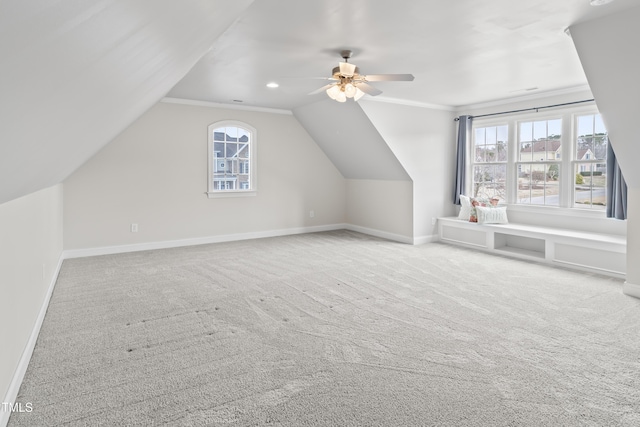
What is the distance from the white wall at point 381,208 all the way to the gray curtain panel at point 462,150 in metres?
0.92

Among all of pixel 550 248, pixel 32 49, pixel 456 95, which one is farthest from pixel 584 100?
pixel 32 49

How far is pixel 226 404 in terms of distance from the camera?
6.93ft

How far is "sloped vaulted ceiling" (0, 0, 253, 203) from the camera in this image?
75 cm

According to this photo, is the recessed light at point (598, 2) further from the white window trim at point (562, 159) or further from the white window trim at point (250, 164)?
the white window trim at point (250, 164)

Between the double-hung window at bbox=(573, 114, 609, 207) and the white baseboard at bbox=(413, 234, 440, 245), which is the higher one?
the double-hung window at bbox=(573, 114, 609, 207)

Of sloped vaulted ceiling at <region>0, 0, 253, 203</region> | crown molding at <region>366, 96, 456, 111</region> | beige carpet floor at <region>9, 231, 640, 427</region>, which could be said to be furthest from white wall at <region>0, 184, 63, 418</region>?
crown molding at <region>366, 96, 456, 111</region>

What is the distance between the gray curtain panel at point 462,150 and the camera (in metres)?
6.72

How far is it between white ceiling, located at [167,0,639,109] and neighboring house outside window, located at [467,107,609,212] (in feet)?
1.95

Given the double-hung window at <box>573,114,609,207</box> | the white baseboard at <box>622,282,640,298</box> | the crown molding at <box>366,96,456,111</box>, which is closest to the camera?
the white baseboard at <box>622,282,640,298</box>

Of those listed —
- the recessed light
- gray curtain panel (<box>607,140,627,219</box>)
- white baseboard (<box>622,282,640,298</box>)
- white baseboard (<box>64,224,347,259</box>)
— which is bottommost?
white baseboard (<box>622,282,640,298</box>)

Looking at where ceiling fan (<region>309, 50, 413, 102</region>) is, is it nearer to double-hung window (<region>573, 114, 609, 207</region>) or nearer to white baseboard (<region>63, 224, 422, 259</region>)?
double-hung window (<region>573, 114, 609, 207</region>)

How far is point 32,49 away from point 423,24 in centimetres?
301

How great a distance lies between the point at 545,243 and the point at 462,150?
7.20 ft

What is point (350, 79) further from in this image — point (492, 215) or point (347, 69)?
point (492, 215)
